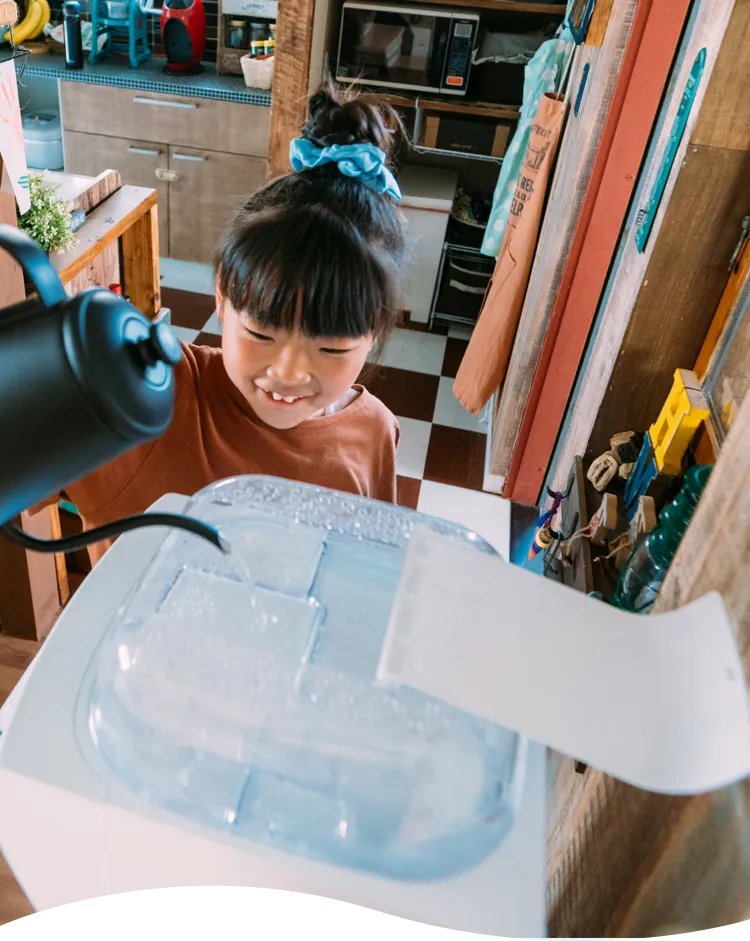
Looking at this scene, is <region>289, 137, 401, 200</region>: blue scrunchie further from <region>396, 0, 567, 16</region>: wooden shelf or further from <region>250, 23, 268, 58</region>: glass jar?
<region>250, 23, 268, 58</region>: glass jar

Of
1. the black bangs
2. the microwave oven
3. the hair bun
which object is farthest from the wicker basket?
the black bangs

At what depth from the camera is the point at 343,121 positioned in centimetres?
97

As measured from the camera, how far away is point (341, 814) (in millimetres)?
471

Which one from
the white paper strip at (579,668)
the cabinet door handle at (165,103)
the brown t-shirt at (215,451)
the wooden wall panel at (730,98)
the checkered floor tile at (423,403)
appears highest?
the wooden wall panel at (730,98)

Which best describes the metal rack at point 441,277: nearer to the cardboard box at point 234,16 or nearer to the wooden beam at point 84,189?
the cardboard box at point 234,16

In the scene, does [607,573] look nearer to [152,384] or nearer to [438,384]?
[152,384]

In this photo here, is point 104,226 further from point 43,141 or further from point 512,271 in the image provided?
point 43,141

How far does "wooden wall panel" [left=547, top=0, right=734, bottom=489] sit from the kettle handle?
→ 47.2 inches

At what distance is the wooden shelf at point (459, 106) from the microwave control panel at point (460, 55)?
6cm

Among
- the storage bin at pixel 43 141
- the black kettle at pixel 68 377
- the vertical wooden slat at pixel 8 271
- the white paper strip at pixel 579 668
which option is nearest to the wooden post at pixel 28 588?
the vertical wooden slat at pixel 8 271

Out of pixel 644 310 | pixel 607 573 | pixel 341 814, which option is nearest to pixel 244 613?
pixel 341 814

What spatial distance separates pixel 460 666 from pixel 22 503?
0.90ft

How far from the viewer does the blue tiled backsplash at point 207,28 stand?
390 cm

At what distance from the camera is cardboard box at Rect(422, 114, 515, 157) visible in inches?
126
